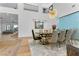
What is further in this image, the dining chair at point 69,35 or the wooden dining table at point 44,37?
the wooden dining table at point 44,37

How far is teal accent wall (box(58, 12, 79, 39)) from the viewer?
3.17 meters

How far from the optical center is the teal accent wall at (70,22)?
3170 mm

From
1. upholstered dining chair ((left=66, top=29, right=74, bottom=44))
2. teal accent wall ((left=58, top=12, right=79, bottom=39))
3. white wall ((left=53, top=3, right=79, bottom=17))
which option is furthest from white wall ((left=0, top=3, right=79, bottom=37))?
upholstered dining chair ((left=66, top=29, right=74, bottom=44))

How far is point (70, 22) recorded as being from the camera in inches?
126

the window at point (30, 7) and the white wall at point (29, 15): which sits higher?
the window at point (30, 7)

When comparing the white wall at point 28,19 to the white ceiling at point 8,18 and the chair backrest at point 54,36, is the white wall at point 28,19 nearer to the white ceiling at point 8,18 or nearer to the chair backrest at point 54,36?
the white ceiling at point 8,18

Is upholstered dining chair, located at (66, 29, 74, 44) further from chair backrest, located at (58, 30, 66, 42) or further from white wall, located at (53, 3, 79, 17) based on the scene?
white wall, located at (53, 3, 79, 17)

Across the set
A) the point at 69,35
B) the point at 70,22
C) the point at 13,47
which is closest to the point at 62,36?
the point at 69,35

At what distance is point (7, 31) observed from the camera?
127 inches

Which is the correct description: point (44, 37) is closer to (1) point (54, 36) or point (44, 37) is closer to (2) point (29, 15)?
(1) point (54, 36)

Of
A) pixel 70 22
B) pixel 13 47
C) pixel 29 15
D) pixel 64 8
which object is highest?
pixel 64 8

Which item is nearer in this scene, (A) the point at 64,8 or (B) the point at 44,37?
(A) the point at 64,8

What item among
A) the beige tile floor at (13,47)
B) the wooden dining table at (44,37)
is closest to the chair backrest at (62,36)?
the wooden dining table at (44,37)

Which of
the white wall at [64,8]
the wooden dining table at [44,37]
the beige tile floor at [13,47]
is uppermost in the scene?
the white wall at [64,8]
